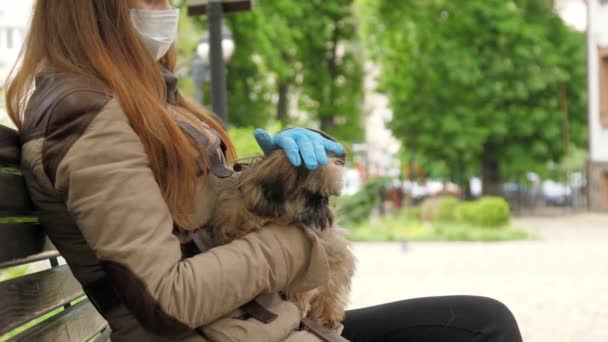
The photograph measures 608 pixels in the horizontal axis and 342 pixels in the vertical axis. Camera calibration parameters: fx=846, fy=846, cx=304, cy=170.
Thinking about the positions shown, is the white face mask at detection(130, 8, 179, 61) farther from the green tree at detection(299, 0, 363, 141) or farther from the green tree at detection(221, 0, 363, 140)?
the green tree at detection(299, 0, 363, 141)

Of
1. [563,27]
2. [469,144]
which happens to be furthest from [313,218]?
[563,27]

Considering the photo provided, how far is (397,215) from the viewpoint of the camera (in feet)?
93.6

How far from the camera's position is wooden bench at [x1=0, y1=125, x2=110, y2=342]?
5.98 feet

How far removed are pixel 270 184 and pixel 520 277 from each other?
10418 millimetres

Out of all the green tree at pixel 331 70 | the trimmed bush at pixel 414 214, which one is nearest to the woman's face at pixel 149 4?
the trimmed bush at pixel 414 214

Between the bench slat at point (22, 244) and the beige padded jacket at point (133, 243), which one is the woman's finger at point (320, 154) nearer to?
the beige padded jacket at point (133, 243)

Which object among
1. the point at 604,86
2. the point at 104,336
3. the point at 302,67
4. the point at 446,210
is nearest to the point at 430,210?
the point at 446,210

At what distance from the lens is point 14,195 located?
6.21ft

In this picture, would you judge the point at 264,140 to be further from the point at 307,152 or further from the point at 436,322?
the point at 436,322

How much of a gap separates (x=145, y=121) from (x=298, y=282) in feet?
1.61

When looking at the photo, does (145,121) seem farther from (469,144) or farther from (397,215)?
(469,144)

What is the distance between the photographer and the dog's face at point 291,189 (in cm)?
177

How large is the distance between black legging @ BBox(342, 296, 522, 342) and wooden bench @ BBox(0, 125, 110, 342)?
2.57 ft

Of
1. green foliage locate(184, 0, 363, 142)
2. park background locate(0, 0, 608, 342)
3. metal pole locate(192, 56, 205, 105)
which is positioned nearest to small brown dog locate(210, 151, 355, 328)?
metal pole locate(192, 56, 205, 105)
